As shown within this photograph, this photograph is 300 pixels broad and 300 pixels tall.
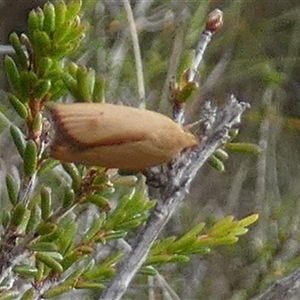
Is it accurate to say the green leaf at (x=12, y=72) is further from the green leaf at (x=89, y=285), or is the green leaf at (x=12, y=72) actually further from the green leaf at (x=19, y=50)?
the green leaf at (x=89, y=285)

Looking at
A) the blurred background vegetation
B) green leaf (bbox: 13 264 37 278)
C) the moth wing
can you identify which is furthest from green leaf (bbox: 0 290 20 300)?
the blurred background vegetation

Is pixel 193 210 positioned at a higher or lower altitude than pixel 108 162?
lower

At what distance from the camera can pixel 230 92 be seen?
2.01m

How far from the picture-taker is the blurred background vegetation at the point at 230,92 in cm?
153

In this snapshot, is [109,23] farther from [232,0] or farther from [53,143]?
[53,143]

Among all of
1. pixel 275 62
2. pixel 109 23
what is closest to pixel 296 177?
pixel 275 62

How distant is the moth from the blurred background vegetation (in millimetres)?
874

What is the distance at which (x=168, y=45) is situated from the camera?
1850 mm

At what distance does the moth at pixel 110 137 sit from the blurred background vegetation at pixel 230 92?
87cm

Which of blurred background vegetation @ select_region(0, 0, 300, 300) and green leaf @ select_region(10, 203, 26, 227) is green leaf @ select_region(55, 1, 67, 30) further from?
blurred background vegetation @ select_region(0, 0, 300, 300)

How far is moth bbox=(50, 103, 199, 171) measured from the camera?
1.04ft

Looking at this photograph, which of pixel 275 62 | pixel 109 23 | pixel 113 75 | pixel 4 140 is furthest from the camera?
pixel 275 62

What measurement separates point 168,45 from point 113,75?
36cm

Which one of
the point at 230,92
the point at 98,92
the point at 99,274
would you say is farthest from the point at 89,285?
the point at 230,92
